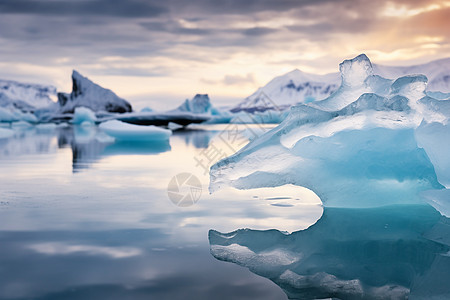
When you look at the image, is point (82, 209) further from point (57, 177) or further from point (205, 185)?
point (57, 177)

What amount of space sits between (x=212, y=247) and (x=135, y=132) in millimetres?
13312

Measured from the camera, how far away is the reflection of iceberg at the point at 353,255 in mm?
2525

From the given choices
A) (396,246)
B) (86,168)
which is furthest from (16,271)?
(86,168)

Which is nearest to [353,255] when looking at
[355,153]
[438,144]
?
[438,144]

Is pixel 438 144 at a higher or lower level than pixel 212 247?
higher

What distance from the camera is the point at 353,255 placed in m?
3.11

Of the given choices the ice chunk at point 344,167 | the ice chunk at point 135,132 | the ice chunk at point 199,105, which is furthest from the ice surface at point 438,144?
the ice chunk at point 199,105

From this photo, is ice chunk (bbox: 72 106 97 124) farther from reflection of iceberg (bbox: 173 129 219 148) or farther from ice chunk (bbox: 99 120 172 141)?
ice chunk (bbox: 99 120 172 141)

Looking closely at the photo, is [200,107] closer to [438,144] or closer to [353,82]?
[353,82]

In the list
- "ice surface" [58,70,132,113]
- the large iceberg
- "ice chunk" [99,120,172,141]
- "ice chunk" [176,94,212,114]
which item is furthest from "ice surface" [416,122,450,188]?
"ice surface" [58,70,132,113]

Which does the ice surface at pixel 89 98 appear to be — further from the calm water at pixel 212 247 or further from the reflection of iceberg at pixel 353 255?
the reflection of iceberg at pixel 353 255

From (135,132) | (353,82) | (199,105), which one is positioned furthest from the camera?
(199,105)

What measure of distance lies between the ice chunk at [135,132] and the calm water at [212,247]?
34.7 ft

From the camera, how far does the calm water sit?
2525 millimetres
